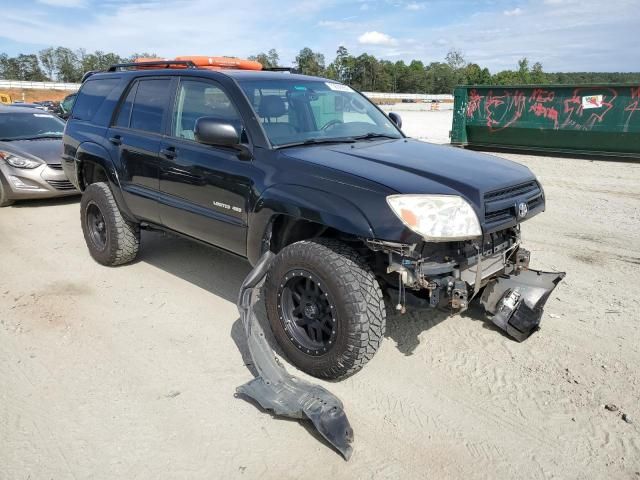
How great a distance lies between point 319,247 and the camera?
10.3 ft

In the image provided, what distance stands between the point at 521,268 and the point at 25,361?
3.58 m

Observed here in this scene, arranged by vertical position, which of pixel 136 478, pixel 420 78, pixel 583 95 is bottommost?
pixel 136 478

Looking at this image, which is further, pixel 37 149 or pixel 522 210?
pixel 37 149

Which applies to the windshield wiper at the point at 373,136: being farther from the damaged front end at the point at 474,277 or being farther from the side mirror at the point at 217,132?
the damaged front end at the point at 474,277

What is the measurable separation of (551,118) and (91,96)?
11.5 m

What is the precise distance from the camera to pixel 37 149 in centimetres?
819

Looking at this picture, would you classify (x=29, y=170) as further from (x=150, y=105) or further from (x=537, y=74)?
(x=537, y=74)

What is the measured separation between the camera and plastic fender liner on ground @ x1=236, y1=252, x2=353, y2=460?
271cm

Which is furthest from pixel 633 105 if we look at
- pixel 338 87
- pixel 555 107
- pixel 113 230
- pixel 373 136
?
pixel 113 230

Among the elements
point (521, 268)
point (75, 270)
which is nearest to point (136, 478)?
point (521, 268)

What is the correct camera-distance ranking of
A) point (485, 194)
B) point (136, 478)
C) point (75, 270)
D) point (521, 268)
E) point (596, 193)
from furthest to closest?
point (596, 193) < point (75, 270) < point (521, 268) < point (485, 194) < point (136, 478)

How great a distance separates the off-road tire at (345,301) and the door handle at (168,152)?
1500 mm

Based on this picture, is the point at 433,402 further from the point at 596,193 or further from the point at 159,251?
the point at 596,193

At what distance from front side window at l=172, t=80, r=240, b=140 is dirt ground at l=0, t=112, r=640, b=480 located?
1480mm
